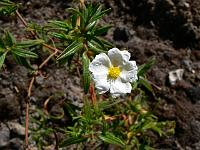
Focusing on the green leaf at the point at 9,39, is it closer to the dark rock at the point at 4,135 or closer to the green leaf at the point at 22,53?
the green leaf at the point at 22,53

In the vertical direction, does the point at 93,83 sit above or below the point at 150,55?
below

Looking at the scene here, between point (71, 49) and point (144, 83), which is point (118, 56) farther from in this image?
point (144, 83)

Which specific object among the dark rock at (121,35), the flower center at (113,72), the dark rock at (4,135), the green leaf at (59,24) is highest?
the green leaf at (59,24)

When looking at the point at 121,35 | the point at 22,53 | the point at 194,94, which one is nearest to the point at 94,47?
the point at 22,53

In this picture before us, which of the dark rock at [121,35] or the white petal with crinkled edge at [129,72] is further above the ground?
the dark rock at [121,35]

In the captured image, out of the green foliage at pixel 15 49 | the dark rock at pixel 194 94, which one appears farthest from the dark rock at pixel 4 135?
the dark rock at pixel 194 94

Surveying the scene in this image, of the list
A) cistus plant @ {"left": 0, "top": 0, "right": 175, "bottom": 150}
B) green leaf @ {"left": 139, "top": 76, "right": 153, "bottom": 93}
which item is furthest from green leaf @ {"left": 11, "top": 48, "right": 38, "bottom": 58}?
green leaf @ {"left": 139, "top": 76, "right": 153, "bottom": 93}
